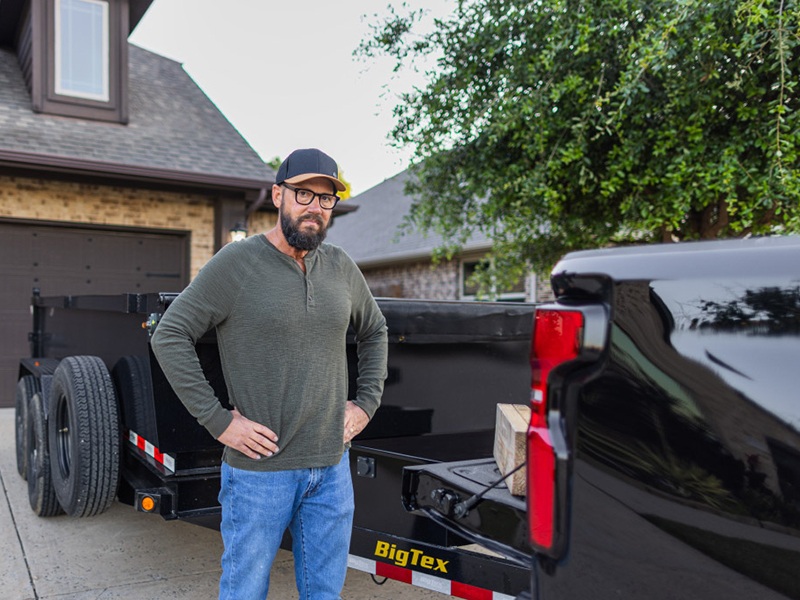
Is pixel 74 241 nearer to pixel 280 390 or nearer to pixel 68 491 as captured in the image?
pixel 68 491

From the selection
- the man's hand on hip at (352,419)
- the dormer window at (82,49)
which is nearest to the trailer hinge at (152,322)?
the man's hand on hip at (352,419)

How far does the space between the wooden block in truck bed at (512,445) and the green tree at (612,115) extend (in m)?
3.79

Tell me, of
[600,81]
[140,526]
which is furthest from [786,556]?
[600,81]

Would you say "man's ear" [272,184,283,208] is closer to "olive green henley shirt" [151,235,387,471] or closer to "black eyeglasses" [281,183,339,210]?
"black eyeglasses" [281,183,339,210]

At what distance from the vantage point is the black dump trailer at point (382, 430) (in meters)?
2.88

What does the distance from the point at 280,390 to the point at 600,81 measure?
15.1 ft

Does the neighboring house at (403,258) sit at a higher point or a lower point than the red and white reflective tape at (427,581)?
higher

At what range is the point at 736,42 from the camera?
558 centimetres

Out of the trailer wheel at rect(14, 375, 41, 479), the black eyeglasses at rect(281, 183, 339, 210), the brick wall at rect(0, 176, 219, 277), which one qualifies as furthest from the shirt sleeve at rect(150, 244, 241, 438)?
the brick wall at rect(0, 176, 219, 277)

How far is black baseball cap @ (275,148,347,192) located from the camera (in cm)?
247

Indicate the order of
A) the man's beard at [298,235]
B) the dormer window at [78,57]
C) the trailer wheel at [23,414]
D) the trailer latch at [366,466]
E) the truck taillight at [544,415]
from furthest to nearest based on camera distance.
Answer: the dormer window at [78,57] → the trailer wheel at [23,414] → the trailer latch at [366,466] → the man's beard at [298,235] → the truck taillight at [544,415]

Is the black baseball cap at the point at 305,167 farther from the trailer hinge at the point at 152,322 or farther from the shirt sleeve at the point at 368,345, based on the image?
the trailer hinge at the point at 152,322

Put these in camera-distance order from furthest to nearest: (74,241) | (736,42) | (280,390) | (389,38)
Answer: (74,241) < (389,38) < (736,42) < (280,390)

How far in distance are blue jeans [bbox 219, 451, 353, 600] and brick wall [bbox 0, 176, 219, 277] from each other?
8440 mm
